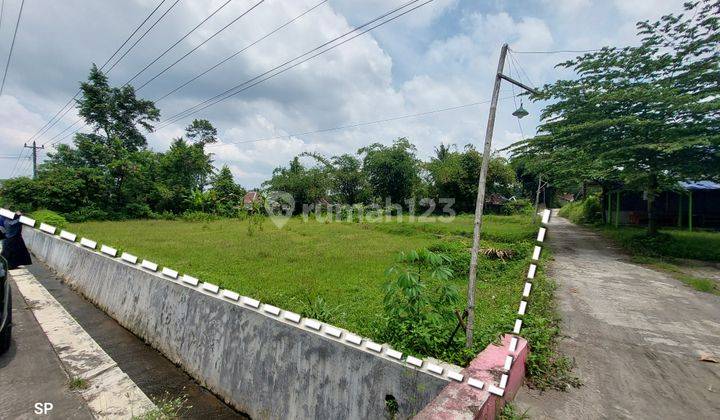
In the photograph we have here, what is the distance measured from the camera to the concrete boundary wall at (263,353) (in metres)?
3.14

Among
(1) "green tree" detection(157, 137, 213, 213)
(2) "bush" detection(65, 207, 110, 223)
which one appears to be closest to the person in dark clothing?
(2) "bush" detection(65, 207, 110, 223)

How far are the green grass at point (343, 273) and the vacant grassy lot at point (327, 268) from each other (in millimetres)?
16

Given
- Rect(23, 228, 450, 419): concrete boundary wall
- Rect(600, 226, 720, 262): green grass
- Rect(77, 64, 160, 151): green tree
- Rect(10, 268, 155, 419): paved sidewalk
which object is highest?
Rect(77, 64, 160, 151): green tree

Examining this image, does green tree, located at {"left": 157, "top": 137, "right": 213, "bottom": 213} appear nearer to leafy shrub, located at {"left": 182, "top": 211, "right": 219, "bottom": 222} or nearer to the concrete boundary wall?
leafy shrub, located at {"left": 182, "top": 211, "right": 219, "bottom": 222}

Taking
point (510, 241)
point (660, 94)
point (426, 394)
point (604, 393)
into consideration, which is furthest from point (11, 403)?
point (660, 94)

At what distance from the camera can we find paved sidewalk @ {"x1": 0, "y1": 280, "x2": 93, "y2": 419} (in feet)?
12.0

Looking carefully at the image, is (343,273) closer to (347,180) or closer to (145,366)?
(145,366)

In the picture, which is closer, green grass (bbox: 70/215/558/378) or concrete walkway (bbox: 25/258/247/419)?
green grass (bbox: 70/215/558/378)

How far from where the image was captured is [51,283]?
8.55m

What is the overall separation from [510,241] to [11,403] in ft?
37.8

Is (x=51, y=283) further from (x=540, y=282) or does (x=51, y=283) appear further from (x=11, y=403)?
(x=540, y=282)

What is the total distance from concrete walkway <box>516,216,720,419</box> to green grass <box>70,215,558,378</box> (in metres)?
0.34

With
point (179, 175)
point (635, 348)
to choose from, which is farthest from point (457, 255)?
point (179, 175)

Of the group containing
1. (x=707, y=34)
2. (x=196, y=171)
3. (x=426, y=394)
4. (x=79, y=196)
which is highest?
(x=707, y=34)
